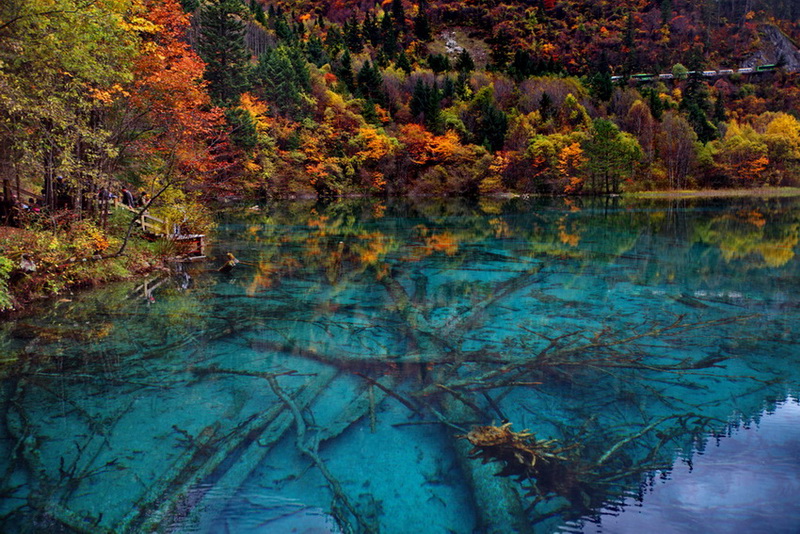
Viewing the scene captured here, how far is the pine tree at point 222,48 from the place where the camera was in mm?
40719

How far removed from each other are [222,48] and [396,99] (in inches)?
1295

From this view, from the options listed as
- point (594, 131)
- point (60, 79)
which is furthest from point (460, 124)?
point (60, 79)

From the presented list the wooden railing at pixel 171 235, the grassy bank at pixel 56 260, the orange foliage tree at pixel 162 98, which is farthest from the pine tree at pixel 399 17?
the grassy bank at pixel 56 260

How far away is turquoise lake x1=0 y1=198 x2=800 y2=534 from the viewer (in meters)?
4.29

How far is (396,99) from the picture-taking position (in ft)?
232

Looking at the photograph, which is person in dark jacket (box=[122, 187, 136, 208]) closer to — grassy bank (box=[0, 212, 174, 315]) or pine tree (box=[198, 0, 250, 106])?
grassy bank (box=[0, 212, 174, 315])

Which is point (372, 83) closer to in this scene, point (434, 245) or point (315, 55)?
point (315, 55)

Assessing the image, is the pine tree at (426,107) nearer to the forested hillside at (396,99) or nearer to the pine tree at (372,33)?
the forested hillside at (396,99)

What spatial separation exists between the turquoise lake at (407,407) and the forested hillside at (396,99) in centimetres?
525

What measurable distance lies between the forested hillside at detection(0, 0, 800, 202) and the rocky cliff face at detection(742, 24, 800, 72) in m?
0.67

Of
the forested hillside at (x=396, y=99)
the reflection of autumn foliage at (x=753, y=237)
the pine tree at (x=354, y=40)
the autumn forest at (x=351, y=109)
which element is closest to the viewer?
the autumn forest at (x=351, y=109)

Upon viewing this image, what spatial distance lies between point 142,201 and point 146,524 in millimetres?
17667

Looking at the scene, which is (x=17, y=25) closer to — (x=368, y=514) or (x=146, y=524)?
(x=146, y=524)

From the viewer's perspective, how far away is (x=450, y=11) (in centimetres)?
11869
